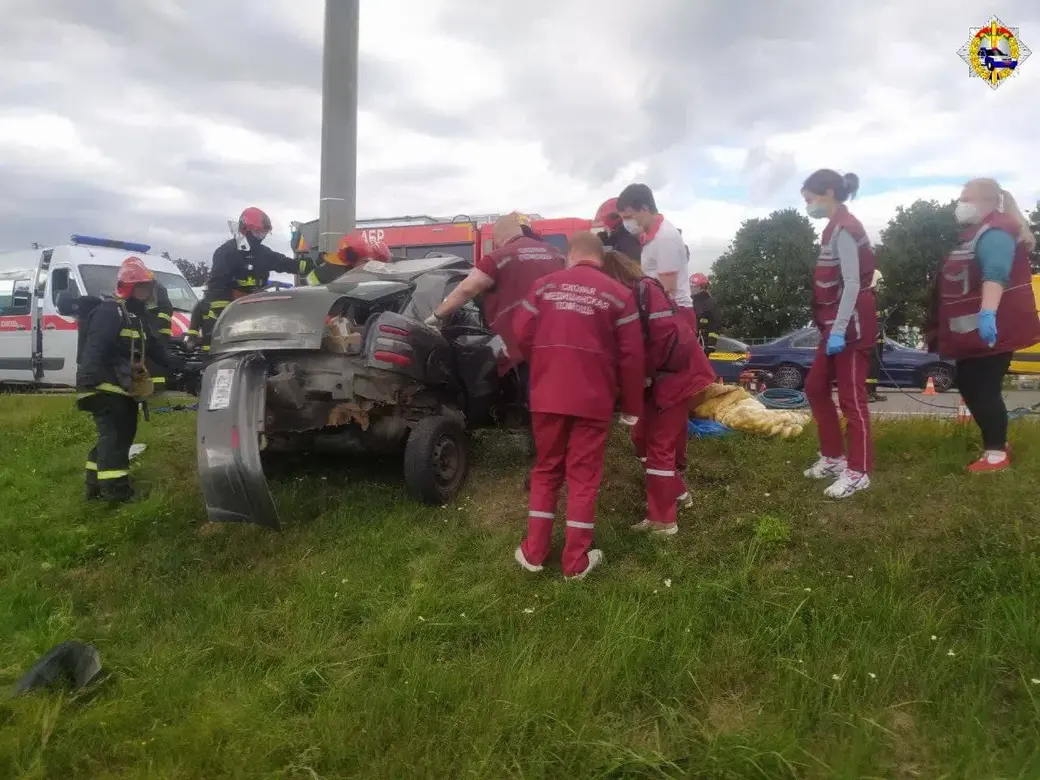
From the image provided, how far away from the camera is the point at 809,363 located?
15.7m

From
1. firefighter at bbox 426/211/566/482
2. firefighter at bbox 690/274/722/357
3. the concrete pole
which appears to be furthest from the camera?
firefighter at bbox 690/274/722/357

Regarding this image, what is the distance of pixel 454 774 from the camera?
7.96 feet

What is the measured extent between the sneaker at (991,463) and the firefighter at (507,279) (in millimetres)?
2878

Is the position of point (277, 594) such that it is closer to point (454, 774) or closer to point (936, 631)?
point (454, 774)

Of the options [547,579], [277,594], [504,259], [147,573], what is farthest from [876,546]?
[147,573]

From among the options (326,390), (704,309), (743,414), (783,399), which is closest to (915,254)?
(704,309)

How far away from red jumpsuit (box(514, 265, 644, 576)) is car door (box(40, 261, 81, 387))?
37.6 ft

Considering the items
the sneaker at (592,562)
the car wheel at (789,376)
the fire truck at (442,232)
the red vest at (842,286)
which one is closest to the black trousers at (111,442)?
the sneaker at (592,562)

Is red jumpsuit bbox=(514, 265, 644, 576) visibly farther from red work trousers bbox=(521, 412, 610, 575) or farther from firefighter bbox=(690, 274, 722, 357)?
firefighter bbox=(690, 274, 722, 357)

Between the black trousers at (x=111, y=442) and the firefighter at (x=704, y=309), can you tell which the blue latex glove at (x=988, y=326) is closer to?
the firefighter at (x=704, y=309)

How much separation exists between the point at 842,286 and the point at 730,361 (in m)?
12.2

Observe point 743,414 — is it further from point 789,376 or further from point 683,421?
point 789,376

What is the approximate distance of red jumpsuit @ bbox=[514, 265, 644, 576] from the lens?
3633mm

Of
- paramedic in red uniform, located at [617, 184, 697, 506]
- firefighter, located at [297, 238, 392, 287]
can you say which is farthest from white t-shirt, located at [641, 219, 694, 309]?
firefighter, located at [297, 238, 392, 287]
